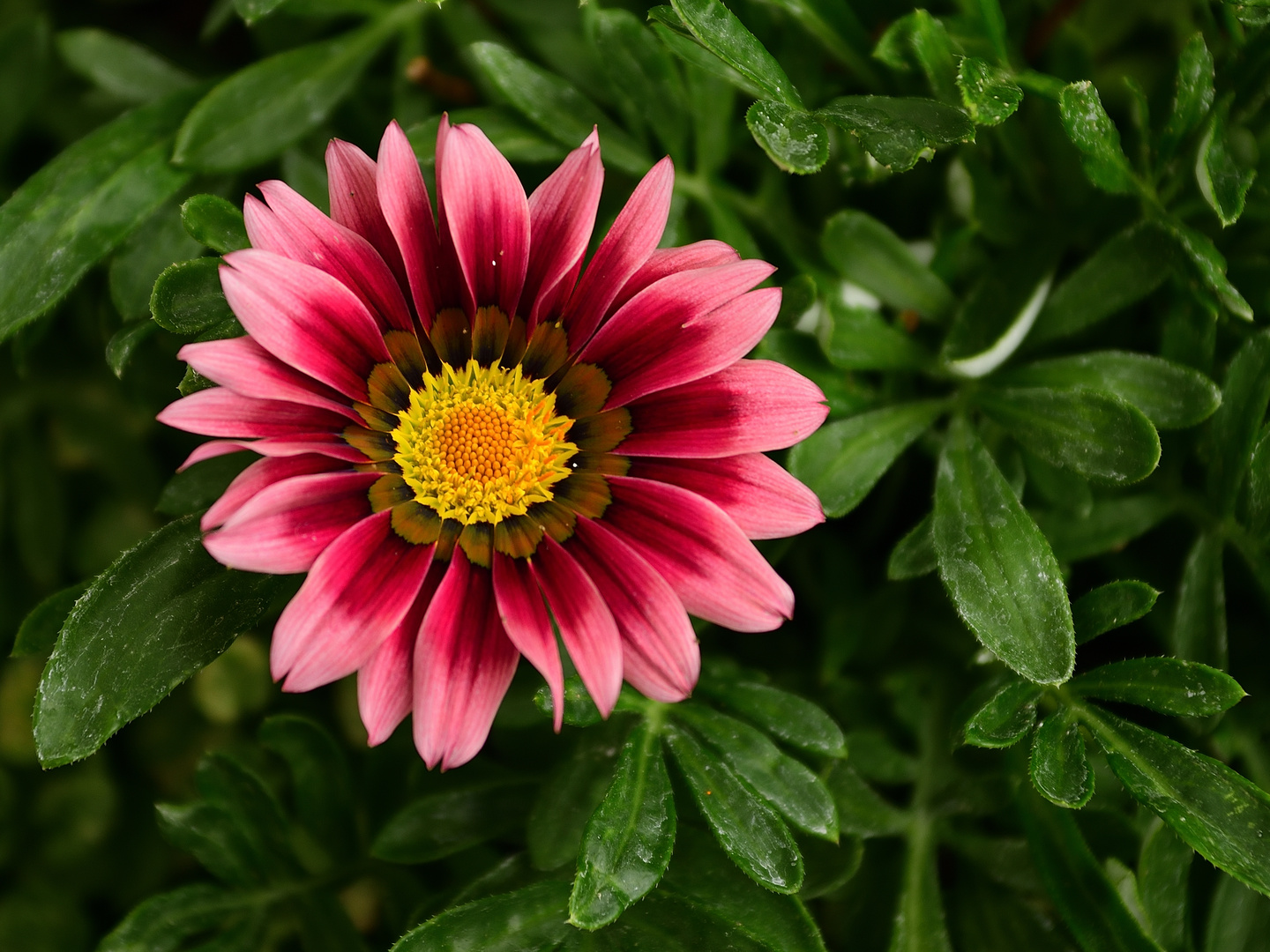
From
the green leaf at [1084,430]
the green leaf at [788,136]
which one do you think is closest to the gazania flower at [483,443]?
the green leaf at [788,136]

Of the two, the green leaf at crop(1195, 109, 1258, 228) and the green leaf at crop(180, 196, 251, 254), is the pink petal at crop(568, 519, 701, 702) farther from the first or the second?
the green leaf at crop(1195, 109, 1258, 228)

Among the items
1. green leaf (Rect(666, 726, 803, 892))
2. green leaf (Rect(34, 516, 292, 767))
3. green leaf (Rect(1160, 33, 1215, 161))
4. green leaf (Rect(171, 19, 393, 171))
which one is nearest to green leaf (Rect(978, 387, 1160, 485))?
green leaf (Rect(1160, 33, 1215, 161))

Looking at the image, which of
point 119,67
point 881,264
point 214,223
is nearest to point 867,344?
point 881,264

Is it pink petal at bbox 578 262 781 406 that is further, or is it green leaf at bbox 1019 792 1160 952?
green leaf at bbox 1019 792 1160 952

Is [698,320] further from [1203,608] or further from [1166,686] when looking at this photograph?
[1203,608]

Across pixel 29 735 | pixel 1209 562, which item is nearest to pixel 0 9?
pixel 29 735

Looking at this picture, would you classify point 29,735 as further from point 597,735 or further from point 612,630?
point 612,630
